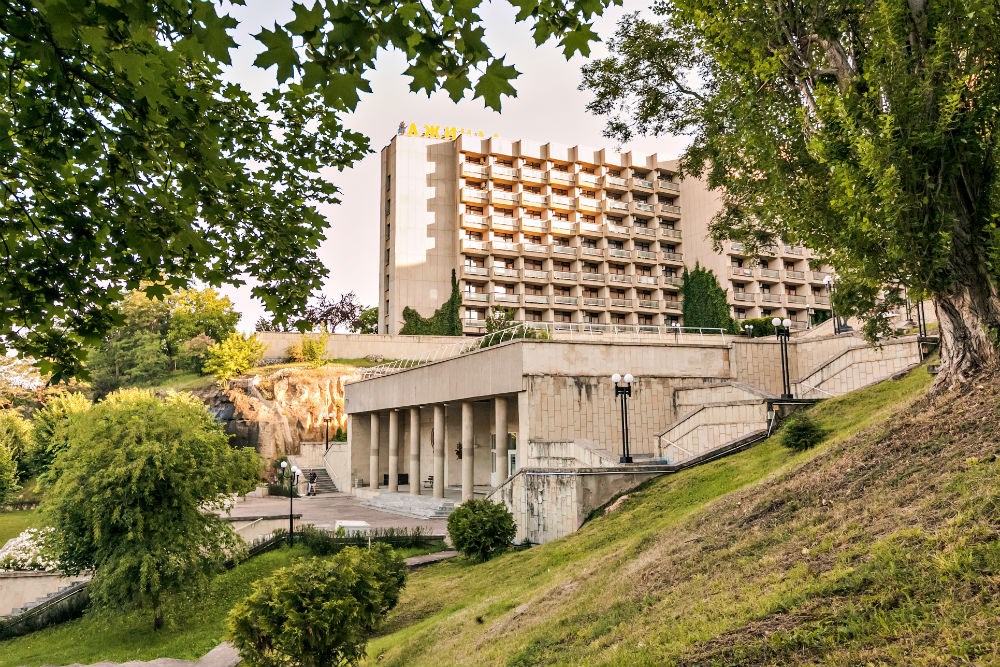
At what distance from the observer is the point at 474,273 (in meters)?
64.4

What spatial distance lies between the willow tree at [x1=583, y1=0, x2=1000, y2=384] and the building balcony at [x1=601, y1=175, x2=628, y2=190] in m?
57.1

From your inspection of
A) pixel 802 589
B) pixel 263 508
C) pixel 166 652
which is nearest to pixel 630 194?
pixel 263 508

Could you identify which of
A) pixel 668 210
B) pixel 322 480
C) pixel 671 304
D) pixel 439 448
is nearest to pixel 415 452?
pixel 439 448

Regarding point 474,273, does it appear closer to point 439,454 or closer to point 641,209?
point 641,209

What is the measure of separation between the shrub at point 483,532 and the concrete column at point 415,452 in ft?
54.4

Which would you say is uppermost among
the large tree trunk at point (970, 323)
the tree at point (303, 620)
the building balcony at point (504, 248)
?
the building balcony at point (504, 248)

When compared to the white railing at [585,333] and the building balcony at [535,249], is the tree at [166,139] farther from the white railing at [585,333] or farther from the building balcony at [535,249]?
the building balcony at [535,249]

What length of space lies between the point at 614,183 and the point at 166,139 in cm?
6605

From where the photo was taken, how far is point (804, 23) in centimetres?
1191

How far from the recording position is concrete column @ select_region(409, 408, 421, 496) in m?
36.3

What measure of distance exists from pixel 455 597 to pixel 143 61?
13563 mm

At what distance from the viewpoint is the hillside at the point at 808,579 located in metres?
5.14

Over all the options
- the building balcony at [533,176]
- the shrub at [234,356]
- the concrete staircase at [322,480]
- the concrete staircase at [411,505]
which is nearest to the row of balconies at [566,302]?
the building balcony at [533,176]

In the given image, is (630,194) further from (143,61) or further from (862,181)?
(143,61)
